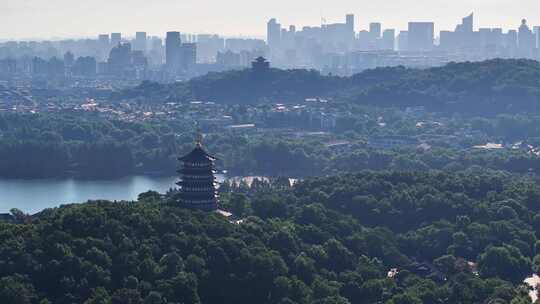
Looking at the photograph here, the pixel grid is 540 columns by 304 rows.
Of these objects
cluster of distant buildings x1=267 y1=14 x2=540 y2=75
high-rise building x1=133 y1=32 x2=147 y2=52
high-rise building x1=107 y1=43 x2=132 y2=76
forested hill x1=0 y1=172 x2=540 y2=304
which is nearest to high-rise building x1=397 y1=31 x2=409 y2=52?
cluster of distant buildings x1=267 y1=14 x2=540 y2=75

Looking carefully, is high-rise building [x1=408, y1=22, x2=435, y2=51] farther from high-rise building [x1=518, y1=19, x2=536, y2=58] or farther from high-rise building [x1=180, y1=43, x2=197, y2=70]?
high-rise building [x1=180, y1=43, x2=197, y2=70]

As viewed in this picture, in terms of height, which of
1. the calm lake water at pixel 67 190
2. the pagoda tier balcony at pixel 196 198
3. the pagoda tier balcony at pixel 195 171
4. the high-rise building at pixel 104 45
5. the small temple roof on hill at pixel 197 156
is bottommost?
the calm lake water at pixel 67 190

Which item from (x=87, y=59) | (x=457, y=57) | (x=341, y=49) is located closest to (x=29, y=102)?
(x=87, y=59)

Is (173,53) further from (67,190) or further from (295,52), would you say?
(67,190)

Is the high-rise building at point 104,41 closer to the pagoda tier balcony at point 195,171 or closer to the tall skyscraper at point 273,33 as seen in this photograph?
the tall skyscraper at point 273,33

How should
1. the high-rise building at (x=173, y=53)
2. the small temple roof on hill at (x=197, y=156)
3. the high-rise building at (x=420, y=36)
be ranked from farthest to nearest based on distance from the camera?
the high-rise building at (x=420, y=36) → the high-rise building at (x=173, y=53) → the small temple roof on hill at (x=197, y=156)

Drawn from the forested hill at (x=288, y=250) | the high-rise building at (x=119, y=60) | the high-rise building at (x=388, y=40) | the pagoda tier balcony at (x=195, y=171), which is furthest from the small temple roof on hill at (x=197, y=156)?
the high-rise building at (x=388, y=40)

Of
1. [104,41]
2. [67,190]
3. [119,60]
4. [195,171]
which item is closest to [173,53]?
[119,60]
